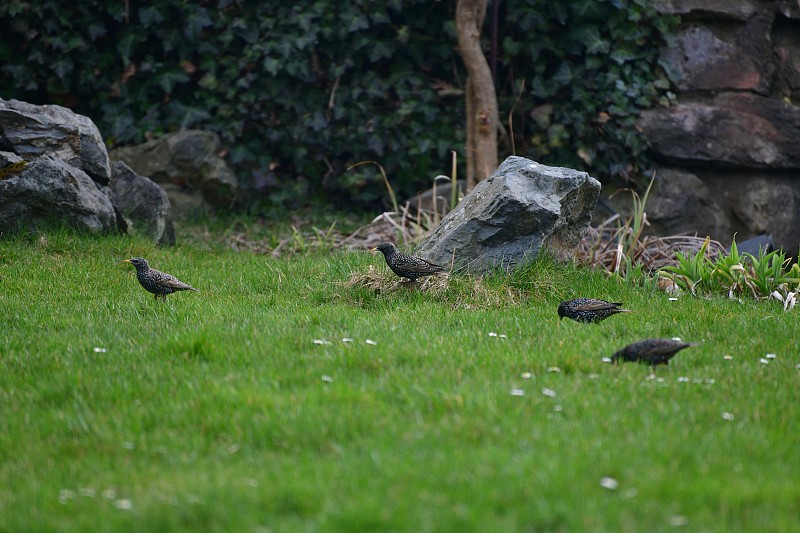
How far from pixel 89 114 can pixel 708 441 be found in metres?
10.8

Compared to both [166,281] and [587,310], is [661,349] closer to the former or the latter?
[587,310]

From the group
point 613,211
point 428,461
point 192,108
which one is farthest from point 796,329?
point 192,108

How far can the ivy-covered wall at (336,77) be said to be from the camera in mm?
11891

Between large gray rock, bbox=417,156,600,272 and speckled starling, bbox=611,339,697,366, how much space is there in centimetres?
246

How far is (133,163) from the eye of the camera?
39.1 feet

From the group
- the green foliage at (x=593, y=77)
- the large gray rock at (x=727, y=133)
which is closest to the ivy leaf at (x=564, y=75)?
the green foliage at (x=593, y=77)

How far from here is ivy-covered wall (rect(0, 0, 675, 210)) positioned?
11.9 m

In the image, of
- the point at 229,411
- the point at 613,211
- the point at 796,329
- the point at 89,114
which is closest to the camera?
the point at 229,411

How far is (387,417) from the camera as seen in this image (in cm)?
440

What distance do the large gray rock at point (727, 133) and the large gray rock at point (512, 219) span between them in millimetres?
4072

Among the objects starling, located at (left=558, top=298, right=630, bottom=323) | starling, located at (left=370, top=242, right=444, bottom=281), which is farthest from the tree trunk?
starling, located at (left=558, top=298, right=630, bottom=323)

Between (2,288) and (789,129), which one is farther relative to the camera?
(789,129)

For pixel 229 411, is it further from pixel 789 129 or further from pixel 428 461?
pixel 789 129

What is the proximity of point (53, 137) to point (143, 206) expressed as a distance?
47.7 inches
